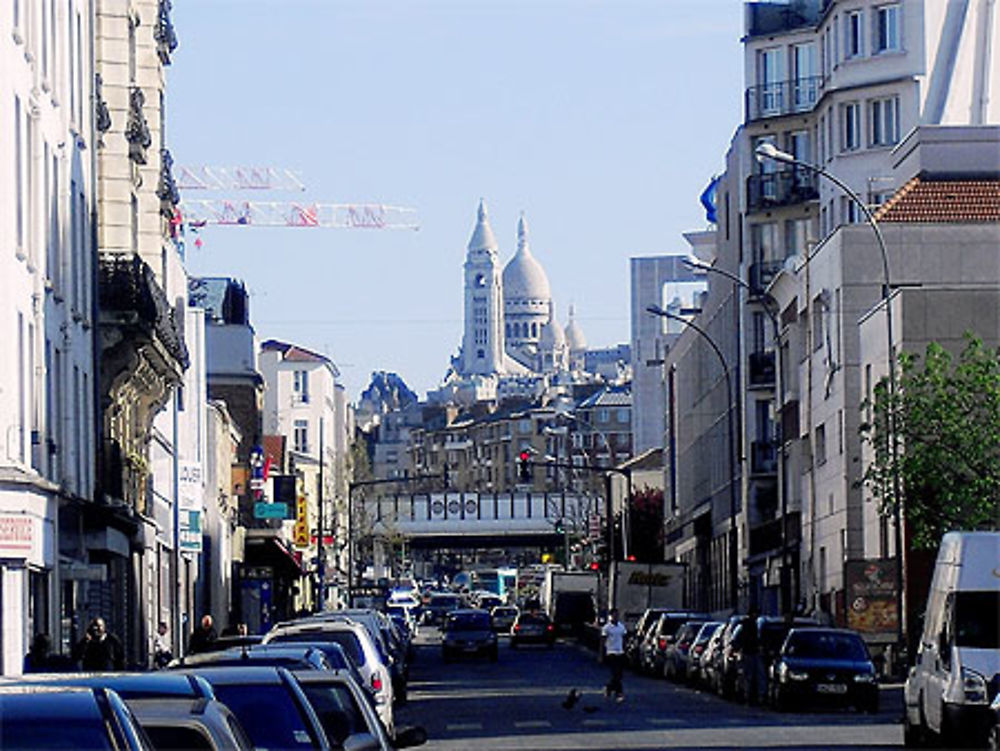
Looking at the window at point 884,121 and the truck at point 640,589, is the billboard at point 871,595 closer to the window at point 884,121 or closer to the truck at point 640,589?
the window at point 884,121

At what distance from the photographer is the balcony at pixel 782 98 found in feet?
310

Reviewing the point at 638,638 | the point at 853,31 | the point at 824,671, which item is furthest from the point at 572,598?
the point at 824,671

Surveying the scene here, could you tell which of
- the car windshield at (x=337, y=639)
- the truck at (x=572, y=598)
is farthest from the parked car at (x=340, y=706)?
the truck at (x=572, y=598)

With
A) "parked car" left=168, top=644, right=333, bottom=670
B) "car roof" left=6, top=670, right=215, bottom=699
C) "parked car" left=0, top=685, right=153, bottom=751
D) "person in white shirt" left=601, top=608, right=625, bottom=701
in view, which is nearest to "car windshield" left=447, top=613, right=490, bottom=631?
"person in white shirt" left=601, top=608, right=625, bottom=701

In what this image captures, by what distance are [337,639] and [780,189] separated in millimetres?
67945

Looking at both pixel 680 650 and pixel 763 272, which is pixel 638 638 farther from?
pixel 763 272

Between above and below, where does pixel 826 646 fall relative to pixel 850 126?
below

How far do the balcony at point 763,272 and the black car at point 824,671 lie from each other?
1980 inches

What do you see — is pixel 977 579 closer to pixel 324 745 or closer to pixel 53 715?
pixel 324 745

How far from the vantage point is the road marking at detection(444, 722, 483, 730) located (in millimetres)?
38750

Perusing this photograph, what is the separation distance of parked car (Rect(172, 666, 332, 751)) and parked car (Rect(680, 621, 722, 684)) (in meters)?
41.0

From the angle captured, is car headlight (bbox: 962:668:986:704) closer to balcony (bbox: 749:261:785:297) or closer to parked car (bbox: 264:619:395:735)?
parked car (bbox: 264:619:395:735)

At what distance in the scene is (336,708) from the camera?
57.5 ft

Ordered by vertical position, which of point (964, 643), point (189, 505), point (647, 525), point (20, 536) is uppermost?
point (647, 525)
